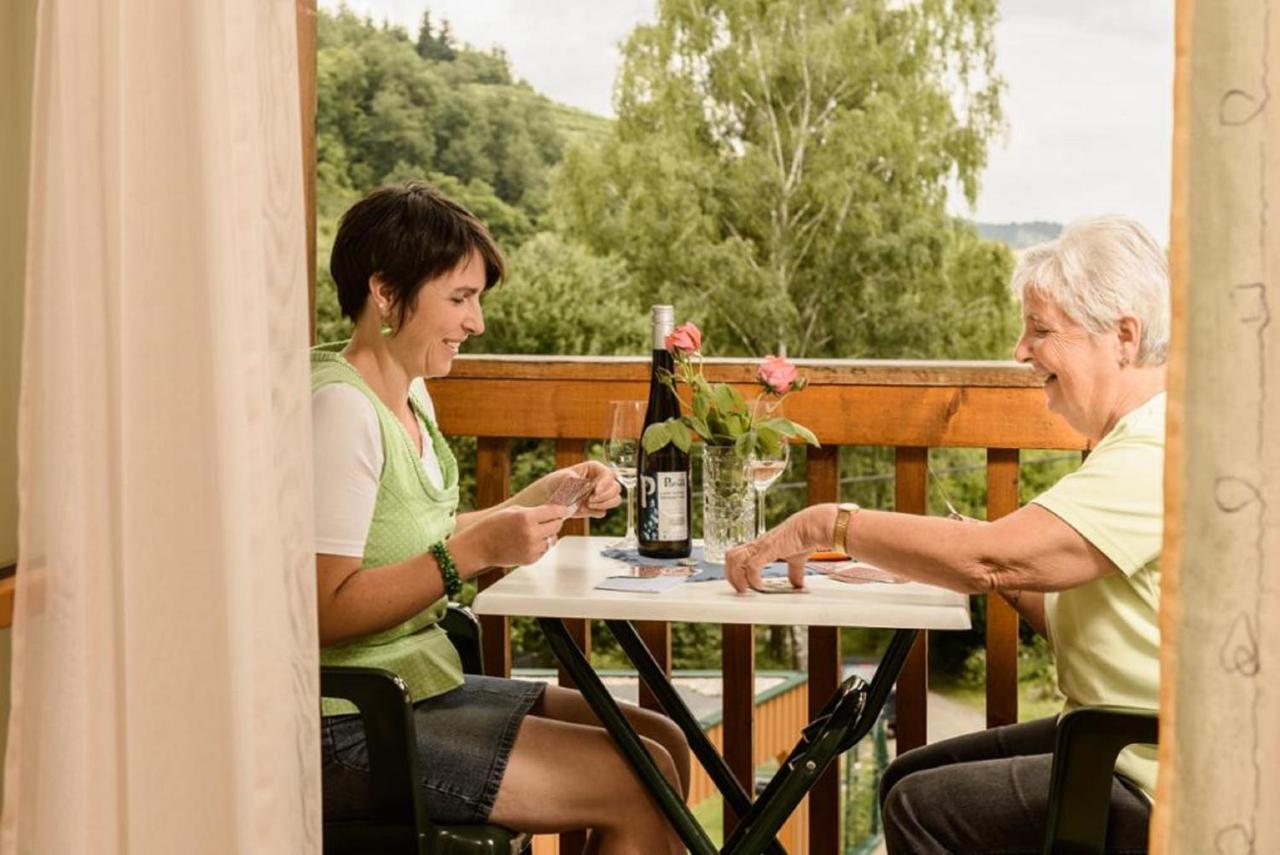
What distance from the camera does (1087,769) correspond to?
A: 5.95ft

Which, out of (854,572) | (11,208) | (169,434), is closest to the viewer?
(169,434)

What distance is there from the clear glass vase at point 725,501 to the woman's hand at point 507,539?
0.97 ft

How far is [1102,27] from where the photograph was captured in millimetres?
18125

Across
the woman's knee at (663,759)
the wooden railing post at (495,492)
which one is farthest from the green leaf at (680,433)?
the wooden railing post at (495,492)

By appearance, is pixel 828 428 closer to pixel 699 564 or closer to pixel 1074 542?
pixel 699 564

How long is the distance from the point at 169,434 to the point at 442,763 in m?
0.86

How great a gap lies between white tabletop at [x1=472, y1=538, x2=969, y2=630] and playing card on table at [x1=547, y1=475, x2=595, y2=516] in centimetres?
13

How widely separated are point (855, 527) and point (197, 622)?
3.24ft

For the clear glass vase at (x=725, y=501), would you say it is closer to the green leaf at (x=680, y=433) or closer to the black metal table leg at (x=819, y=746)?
the green leaf at (x=680, y=433)

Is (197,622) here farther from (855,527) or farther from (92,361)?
(855,527)

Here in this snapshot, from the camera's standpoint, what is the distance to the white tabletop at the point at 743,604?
1988mm

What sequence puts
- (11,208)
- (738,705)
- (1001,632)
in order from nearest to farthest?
1. (11,208)
2. (1001,632)
3. (738,705)

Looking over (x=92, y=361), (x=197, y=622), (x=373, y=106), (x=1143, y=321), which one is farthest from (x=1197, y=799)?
(x=373, y=106)

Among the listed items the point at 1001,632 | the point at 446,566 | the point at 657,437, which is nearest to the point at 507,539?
the point at 446,566
